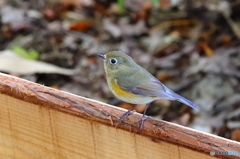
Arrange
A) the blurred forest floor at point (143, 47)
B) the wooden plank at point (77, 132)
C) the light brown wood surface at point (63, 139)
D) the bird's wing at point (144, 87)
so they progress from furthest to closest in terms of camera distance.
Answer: the blurred forest floor at point (143, 47) → the bird's wing at point (144, 87) → the light brown wood surface at point (63, 139) → the wooden plank at point (77, 132)

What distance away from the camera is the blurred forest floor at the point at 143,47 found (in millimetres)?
4465

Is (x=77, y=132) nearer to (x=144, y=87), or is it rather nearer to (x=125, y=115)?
(x=125, y=115)

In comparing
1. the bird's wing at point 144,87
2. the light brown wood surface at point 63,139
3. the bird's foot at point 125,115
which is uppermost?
the bird's wing at point 144,87

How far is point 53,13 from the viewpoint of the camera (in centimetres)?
610

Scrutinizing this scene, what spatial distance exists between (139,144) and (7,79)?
898 mm

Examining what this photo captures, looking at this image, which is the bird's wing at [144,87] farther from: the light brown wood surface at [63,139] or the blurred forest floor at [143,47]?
the blurred forest floor at [143,47]

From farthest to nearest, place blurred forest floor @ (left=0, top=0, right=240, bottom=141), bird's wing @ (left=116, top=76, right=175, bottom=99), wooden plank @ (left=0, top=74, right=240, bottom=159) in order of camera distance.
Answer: blurred forest floor @ (left=0, top=0, right=240, bottom=141), bird's wing @ (left=116, top=76, right=175, bottom=99), wooden plank @ (left=0, top=74, right=240, bottom=159)

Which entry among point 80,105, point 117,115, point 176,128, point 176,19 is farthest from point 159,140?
point 176,19

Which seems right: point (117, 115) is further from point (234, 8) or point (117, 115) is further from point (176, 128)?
point (234, 8)

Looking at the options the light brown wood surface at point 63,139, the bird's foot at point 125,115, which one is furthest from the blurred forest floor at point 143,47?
the bird's foot at point 125,115

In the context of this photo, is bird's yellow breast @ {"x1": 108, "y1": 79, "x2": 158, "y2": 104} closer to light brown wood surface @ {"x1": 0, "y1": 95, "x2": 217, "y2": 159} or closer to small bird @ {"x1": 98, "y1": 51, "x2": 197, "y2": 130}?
small bird @ {"x1": 98, "y1": 51, "x2": 197, "y2": 130}

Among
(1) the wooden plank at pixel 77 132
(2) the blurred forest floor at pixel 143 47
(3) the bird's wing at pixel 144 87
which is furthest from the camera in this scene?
(2) the blurred forest floor at pixel 143 47

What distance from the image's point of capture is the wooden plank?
230 centimetres

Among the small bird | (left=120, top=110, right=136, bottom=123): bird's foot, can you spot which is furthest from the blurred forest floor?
(left=120, top=110, right=136, bottom=123): bird's foot
